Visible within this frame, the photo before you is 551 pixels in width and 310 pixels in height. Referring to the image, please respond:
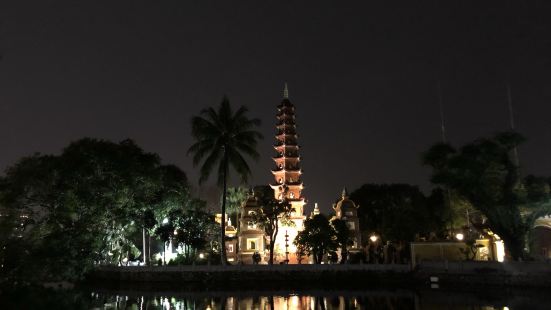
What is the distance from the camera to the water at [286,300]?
27.3 m

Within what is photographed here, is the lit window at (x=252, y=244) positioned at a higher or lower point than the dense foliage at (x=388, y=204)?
lower

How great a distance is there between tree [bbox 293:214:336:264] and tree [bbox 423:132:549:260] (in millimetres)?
12527

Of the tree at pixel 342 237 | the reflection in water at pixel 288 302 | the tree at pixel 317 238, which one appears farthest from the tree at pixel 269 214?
the reflection in water at pixel 288 302

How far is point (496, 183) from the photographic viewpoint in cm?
3644

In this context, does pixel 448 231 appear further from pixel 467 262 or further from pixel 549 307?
pixel 549 307

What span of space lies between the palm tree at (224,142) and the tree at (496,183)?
620 inches

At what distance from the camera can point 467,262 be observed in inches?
1436

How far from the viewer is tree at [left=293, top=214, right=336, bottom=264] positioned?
45.9 metres

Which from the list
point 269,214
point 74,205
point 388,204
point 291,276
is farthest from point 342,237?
point 388,204

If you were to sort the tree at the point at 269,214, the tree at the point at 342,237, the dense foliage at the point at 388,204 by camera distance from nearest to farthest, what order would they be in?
the tree at the point at 342,237 < the tree at the point at 269,214 < the dense foliage at the point at 388,204

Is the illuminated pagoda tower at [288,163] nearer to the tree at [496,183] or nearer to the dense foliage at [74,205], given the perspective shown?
the dense foliage at [74,205]

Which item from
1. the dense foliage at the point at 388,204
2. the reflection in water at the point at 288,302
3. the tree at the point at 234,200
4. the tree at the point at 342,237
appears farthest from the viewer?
the tree at the point at 234,200

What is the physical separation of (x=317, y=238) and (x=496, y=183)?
52.6ft

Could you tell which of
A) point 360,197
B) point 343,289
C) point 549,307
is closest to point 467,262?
point 343,289
